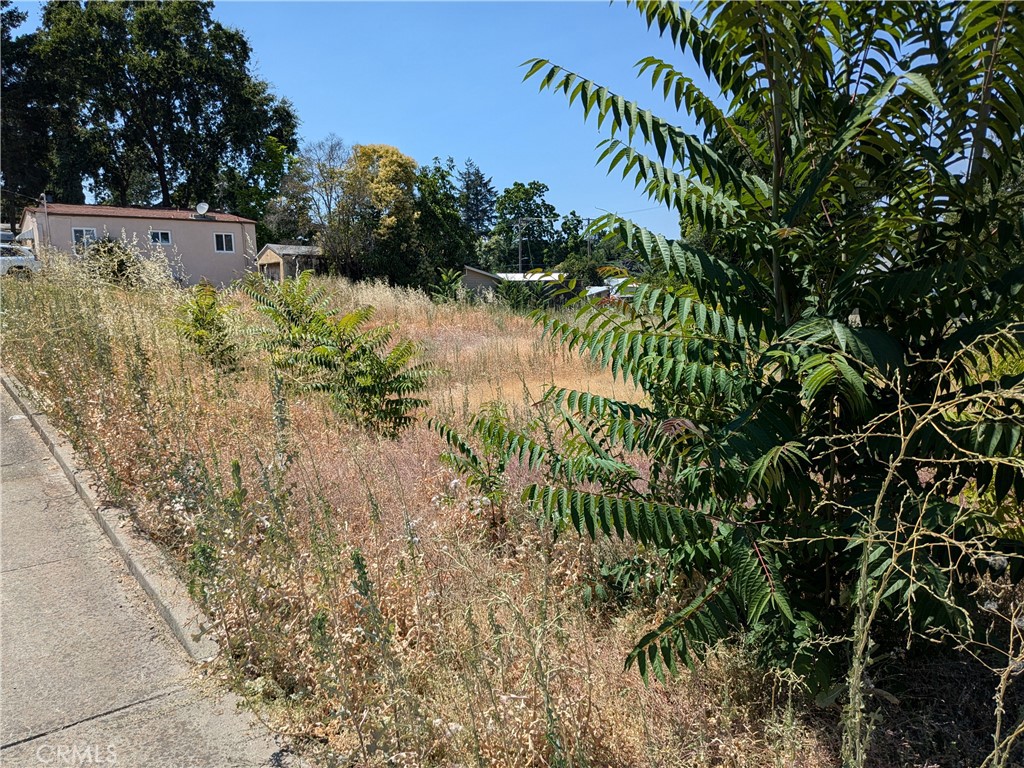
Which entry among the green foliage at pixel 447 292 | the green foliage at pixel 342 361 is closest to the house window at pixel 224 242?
the green foliage at pixel 447 292

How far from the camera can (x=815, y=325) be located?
2.33m

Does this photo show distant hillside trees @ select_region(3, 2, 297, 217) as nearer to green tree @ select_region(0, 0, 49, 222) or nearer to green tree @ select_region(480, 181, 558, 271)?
green tree @ select_region(0, 0, 49, 222)

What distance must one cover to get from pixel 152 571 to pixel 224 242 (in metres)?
40.7

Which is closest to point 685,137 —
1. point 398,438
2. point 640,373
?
point 640,373

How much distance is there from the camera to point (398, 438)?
19.8 ft

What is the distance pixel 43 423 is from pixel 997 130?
8181 millimetres

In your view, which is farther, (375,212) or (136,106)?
(136,106)

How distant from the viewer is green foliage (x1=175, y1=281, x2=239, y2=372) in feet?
24.8

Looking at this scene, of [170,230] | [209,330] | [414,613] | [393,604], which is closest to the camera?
[414,613]

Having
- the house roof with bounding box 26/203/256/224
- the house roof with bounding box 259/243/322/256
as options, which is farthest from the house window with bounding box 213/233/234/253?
the house roof with bounding box 259/243/322/256

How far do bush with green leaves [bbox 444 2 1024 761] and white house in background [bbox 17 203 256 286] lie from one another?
35.5m

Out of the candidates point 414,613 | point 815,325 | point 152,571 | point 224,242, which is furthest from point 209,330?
point 224,242

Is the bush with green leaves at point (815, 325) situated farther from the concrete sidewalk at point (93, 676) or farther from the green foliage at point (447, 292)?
the green foliage at point (447, 292)

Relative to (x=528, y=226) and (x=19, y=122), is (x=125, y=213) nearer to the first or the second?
(x=19, y=122)
